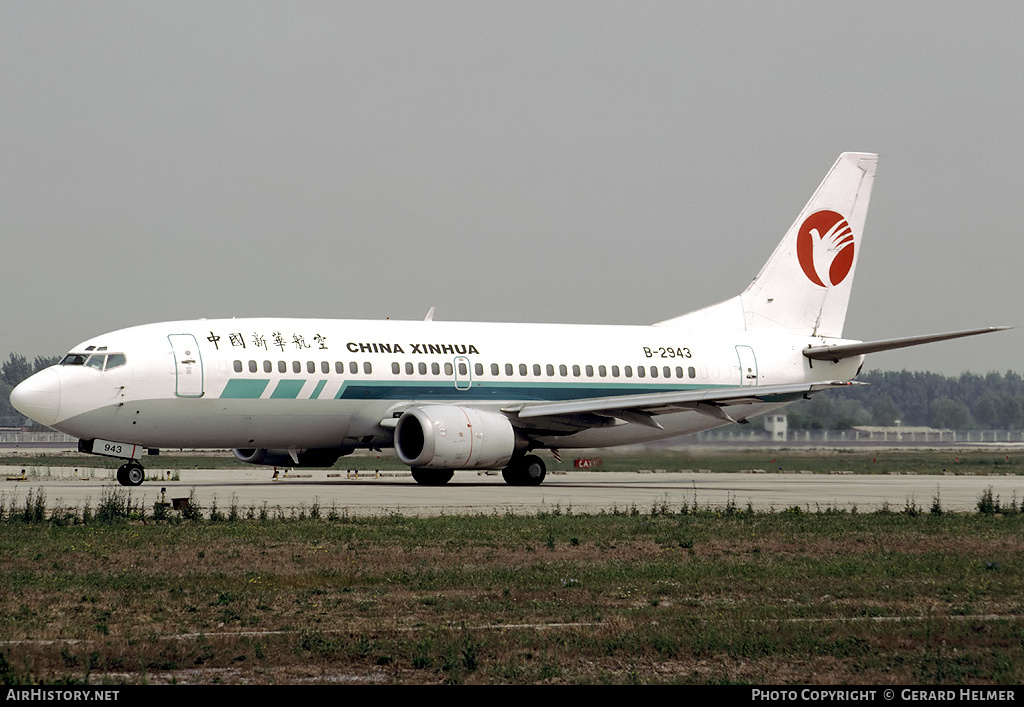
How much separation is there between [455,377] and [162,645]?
86.8 ft

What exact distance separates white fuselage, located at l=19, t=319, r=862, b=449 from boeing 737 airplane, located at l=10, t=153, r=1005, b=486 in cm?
4

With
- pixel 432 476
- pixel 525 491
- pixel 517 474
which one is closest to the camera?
pixel 525 491

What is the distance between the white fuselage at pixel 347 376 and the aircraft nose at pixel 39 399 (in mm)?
34

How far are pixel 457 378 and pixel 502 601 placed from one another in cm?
2392

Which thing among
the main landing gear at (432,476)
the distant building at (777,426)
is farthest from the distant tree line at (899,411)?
the main landing gear at (432,476)

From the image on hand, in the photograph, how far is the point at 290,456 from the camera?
37812mm

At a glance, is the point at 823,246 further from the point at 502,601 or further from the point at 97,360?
the point at 502,601

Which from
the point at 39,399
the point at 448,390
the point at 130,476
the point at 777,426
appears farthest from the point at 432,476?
the point at 777,426

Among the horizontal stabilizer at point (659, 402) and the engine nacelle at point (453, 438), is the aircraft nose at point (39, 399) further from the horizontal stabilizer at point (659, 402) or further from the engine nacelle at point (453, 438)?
the horizontal stabilizer at point (659, 402)

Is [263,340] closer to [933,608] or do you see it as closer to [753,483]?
[753,483]

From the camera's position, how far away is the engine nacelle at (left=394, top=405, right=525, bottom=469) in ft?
111

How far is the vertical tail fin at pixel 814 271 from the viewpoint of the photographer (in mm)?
44219
